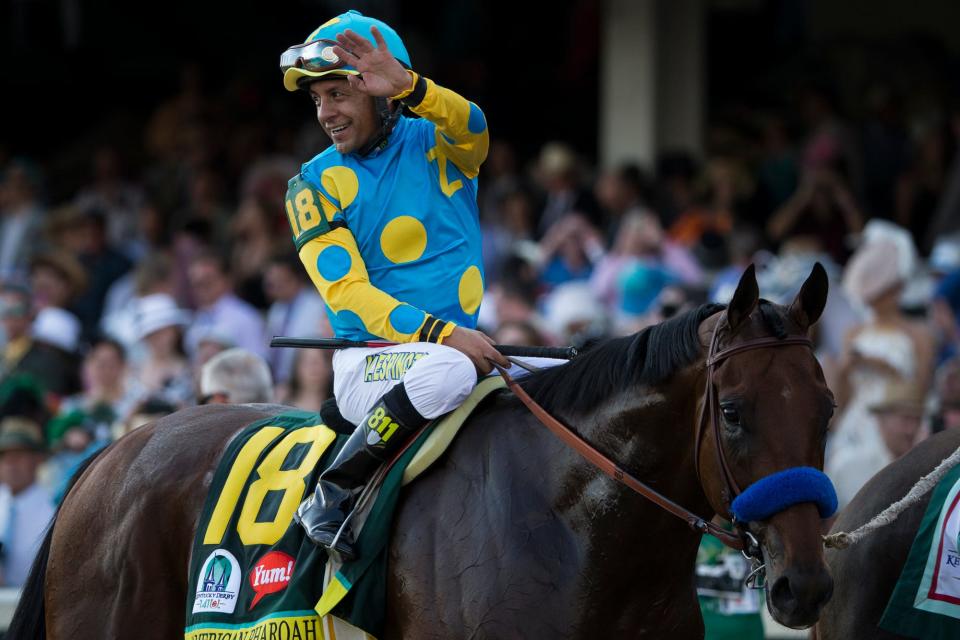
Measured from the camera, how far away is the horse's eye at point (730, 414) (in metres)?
3.90

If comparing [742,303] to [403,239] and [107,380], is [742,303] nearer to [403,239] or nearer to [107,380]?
[403,239]

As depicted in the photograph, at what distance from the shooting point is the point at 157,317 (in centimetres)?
1009

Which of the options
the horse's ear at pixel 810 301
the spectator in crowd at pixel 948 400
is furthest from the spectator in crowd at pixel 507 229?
the horse's ear at pixel 810 301

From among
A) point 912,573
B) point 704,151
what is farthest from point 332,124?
point 704,151

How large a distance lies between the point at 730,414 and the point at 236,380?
122 inches

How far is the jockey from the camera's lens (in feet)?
A: 14.8

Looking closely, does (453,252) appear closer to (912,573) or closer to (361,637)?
(361,637)

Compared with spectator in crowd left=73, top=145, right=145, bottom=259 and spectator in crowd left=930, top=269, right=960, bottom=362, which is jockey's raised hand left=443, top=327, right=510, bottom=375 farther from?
spectator in crowd left=73, top=145, right=145, bottom=259

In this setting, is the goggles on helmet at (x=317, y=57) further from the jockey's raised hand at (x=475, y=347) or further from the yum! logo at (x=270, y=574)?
the yum! logo at (x=270, y=574)

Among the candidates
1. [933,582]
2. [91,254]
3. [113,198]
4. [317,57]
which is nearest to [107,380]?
[91,254]

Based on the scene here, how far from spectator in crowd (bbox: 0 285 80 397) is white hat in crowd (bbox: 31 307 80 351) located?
110 mm

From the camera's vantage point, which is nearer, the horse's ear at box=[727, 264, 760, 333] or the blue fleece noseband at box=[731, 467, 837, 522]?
the blue fleece noseband at box=[731, 467, 837, 522]

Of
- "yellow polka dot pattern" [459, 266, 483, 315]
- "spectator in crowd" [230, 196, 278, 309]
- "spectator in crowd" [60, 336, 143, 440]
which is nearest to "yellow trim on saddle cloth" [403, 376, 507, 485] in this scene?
"yellow polka dot pattern" [459, 266, 483, 315]

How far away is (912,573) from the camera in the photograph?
459cm
